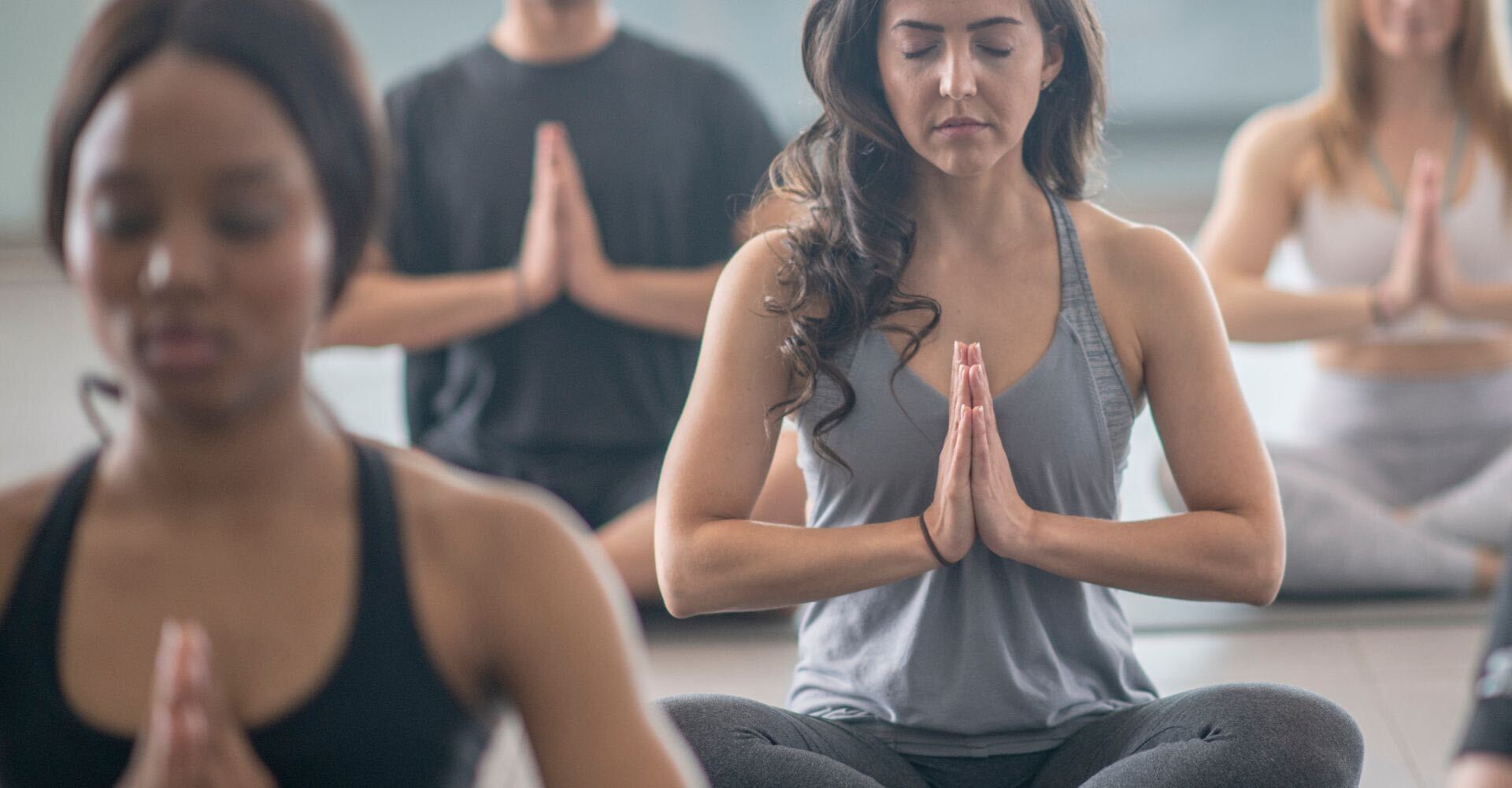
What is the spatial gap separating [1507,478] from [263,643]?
96.9 inches

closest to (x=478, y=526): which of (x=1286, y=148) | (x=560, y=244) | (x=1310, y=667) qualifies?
(x=560, y=244)

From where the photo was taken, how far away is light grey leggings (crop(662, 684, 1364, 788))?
156cm

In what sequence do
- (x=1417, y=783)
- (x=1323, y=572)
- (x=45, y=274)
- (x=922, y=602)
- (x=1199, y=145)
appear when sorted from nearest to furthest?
(x=922, y=602), (x=1417, y=783), (x=1323, y=572), (x=45, y=274), (x=1199, y=145)

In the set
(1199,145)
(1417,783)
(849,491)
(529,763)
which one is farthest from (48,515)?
(1199,145)

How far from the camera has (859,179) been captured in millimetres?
1784

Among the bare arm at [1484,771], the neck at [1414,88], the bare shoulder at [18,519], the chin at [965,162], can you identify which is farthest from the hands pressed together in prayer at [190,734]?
the neck at [1414,88]

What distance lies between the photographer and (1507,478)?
116 inches

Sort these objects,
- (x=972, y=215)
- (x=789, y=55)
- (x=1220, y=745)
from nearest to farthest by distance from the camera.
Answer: (x=1220, y=745)
(x=972, y=215)
(x=789, y=55)

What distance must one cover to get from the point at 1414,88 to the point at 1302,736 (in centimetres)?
177

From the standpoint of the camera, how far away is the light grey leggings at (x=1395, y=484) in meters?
2.93

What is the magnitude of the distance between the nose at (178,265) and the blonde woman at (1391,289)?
2229 mm

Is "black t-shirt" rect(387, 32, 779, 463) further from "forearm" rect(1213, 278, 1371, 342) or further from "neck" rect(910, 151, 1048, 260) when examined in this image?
"neck" rect(910, 151, 1048, 260)

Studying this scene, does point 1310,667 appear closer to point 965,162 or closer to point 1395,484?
point 1395,484

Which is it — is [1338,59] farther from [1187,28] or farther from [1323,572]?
[1187,28]
